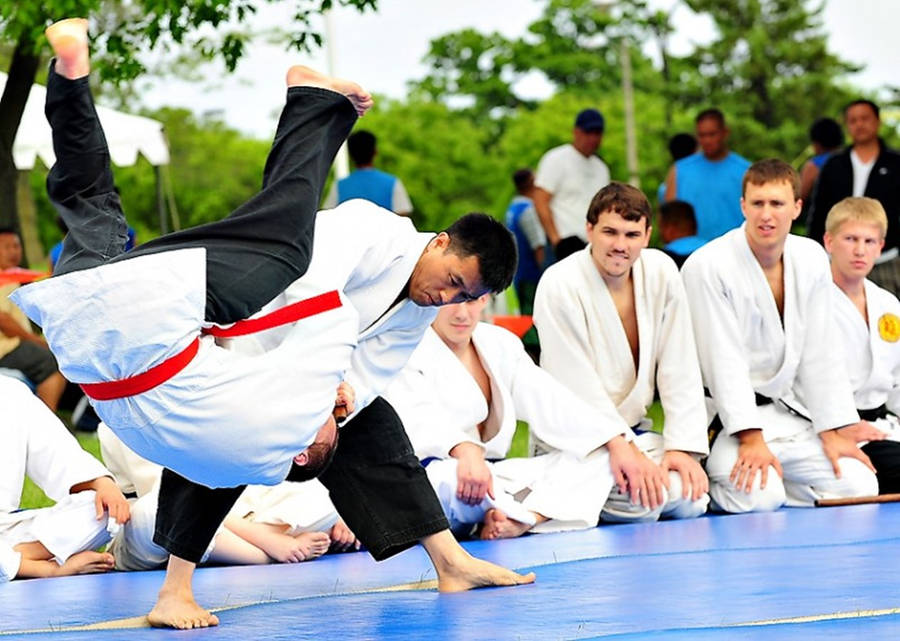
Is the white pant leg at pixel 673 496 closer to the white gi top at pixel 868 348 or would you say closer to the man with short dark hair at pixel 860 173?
the white gi top at pixel 868 348

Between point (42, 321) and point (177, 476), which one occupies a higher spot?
point (42, 321)

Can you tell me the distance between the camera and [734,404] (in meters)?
5.95

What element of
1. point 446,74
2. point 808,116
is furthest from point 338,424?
point 446,74

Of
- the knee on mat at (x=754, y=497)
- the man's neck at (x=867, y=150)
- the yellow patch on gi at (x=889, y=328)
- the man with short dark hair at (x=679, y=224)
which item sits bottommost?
the knee on mat at (x=754, y=497)

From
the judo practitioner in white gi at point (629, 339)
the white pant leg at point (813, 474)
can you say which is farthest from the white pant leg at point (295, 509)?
the white pant leg at point (813, 474)

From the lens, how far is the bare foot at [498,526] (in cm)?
541

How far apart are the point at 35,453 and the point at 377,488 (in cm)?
145

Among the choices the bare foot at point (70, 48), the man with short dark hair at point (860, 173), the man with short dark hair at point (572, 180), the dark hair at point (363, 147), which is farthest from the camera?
the man with short dark hair at point (572, 180)

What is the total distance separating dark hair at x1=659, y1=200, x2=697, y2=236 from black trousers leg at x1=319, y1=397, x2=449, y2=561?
15.0 feet

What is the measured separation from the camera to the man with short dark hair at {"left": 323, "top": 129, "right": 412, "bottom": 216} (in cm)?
995

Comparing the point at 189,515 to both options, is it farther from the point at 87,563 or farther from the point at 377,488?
the point at 87,563

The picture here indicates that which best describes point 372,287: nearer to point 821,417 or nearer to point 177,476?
point 177,476

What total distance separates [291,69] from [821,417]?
3.16 metres

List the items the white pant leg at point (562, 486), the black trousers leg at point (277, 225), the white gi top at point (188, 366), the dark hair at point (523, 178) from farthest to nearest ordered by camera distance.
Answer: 1. the dark hair at point (523, 178)
2. the white pant leg at point (562, 486)
3. the black trousers leg at point (277, 225)
4. the white gi top at point (188, 366)
